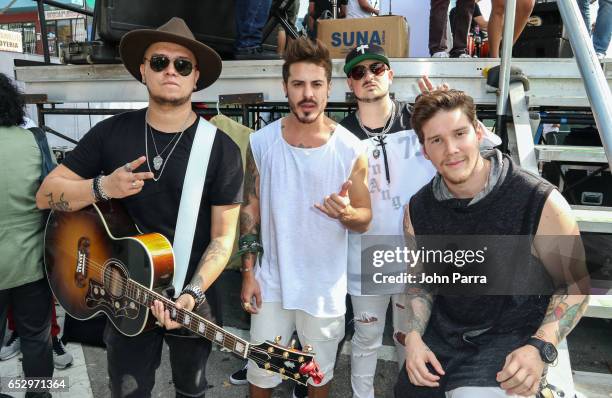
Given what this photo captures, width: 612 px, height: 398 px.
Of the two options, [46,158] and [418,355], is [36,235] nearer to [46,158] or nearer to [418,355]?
[46,158]

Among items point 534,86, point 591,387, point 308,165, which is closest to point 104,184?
point 308,165

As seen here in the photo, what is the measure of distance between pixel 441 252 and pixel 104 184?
4.71 feet

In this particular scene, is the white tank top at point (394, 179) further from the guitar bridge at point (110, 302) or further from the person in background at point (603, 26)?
the person in background at point (603, 26)

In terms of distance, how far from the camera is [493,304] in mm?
1740

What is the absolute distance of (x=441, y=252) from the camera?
1867 mm

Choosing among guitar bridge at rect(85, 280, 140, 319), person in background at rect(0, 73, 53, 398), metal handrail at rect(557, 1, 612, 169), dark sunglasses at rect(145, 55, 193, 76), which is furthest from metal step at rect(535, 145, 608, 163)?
person in background at rect(0, 73, 53, 398)

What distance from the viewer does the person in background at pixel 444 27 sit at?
14.7 ft

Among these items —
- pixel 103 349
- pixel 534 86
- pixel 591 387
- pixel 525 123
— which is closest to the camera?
pixel 591 387

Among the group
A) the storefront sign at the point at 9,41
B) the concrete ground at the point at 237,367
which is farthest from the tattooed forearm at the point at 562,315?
the storefront sign at the point at 9,41

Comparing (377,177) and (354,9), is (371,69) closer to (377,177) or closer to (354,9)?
(377,177)

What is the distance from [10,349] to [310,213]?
2.85 metres

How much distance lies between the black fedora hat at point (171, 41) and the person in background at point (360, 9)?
11.7 ft

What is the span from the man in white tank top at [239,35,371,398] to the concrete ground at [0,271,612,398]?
96 cm

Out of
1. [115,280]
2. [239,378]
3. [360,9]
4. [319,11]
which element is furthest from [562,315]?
[319,11]
